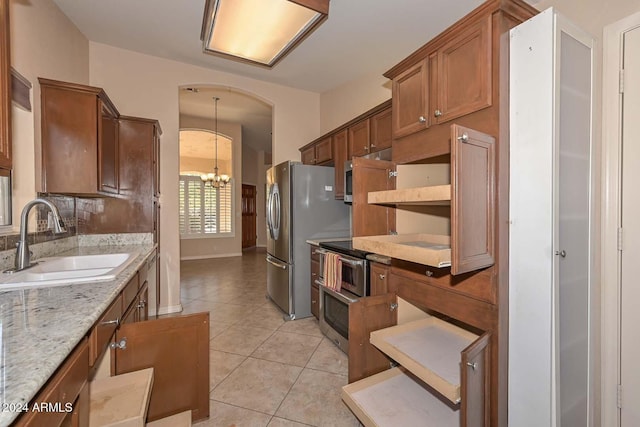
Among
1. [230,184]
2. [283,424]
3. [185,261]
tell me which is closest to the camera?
[283,424]

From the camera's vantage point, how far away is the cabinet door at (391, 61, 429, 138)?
5.20 ft

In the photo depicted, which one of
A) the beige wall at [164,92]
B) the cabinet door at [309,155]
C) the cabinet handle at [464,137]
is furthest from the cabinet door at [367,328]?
the beige wall at [164,92]

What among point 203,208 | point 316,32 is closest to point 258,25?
point 316,32

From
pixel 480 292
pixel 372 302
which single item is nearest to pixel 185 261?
pixel 372 302

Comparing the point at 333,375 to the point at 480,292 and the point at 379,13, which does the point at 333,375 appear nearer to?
the point at 480,292

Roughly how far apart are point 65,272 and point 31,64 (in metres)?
1.54

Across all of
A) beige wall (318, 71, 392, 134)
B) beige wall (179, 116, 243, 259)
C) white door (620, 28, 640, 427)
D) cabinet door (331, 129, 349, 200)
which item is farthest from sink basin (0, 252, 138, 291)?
beige wall (179, 116, 243, 259)

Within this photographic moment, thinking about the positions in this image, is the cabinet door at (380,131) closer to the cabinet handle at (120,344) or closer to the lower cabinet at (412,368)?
the lower cabinet at (412,368)

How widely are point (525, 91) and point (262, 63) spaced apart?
7.77 ft

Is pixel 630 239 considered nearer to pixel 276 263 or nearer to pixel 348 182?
pixel 348 182

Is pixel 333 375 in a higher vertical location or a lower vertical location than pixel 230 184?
lower

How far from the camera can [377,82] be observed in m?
3.35

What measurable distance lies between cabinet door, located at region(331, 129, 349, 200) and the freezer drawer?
3.45 feet

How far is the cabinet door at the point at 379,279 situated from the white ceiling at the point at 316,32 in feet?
6.97
